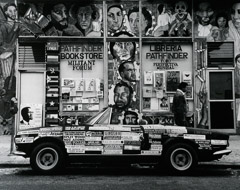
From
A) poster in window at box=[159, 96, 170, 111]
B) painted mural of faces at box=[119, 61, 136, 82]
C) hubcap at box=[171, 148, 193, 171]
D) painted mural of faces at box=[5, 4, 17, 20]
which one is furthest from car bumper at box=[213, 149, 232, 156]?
painted mural of faces at box=[5, 4, 17, 20]

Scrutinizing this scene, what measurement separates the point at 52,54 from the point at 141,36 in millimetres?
3503

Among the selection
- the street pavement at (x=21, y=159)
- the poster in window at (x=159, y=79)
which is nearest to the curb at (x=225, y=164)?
the street pavement at (x=21, y=159)

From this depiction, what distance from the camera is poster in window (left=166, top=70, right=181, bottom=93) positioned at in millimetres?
14898

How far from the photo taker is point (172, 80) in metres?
14.9

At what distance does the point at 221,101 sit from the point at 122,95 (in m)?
3.83

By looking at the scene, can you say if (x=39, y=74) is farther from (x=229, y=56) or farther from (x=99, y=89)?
(x=229, y=56)

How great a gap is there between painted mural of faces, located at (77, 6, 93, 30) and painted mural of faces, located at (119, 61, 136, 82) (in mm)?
2037

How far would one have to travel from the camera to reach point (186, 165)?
843 cm

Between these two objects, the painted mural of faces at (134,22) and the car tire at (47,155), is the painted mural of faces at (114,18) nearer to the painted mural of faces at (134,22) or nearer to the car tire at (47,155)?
the painted mural of faces at (134,22)

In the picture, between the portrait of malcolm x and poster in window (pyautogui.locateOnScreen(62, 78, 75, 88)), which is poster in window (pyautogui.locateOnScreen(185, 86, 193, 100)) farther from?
the portrait of malcolm x

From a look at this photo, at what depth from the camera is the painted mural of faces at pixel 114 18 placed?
1503 cm

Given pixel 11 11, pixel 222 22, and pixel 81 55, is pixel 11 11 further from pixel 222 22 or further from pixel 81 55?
pixel 222 22

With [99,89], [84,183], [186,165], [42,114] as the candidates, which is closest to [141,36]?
[99,89]

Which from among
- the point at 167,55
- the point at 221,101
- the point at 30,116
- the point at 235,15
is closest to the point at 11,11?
the point at 30,116
